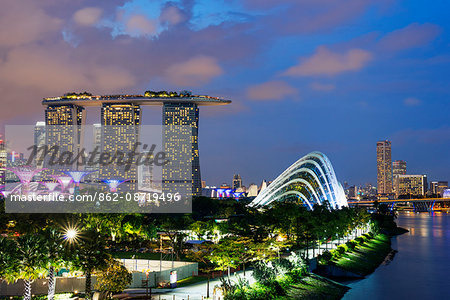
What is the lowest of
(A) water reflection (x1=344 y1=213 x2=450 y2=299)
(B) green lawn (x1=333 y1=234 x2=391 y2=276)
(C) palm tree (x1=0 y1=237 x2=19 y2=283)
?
(A) water reflection (x1=344 y1=213 x2=450 y2=299)

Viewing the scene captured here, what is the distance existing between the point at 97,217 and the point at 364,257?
3844 cm

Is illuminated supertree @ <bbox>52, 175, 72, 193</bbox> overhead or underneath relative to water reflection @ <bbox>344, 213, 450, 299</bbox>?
overhead

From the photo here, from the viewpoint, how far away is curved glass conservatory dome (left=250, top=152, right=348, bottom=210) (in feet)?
405

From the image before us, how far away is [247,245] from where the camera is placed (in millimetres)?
41344

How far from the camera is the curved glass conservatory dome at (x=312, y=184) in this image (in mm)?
123312

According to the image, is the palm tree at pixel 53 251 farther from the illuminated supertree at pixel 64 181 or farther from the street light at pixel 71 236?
the illuminated supertree at pixel 64 181

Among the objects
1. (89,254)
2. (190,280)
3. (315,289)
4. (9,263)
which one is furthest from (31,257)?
(315,289)

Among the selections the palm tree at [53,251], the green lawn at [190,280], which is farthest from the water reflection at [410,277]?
the palm tree at [53,251]

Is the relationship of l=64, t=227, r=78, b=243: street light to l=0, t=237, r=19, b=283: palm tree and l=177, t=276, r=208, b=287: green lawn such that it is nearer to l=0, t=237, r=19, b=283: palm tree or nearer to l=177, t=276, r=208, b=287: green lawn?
l=0, t=237, r=19, b=283: palm tree

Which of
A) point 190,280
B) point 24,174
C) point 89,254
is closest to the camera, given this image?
point 89,254

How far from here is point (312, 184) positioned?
126 m

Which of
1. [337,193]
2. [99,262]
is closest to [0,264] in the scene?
[99,262]

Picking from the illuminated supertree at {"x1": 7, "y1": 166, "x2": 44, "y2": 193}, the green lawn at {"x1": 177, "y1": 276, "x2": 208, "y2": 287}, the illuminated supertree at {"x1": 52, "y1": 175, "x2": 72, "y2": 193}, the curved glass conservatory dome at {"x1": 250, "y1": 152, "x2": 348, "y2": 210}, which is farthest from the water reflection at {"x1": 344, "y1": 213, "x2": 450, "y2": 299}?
the illuminated supertree at {"x1": 52, "y1": 175, "x2": 72, "y2": 193}

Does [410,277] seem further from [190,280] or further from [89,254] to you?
[89,254]
